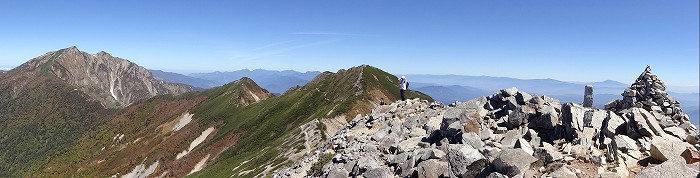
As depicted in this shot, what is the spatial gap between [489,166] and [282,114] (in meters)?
113

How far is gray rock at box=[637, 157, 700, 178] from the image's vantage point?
1936 centimetres

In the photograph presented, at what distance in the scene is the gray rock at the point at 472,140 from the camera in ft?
92.7

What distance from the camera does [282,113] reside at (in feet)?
444

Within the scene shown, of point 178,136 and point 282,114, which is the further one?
point 178,136

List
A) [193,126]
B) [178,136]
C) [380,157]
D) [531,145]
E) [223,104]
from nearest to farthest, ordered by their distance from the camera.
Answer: [531,145]
[380,157]
[178,136]
[193,126]
[223,104]

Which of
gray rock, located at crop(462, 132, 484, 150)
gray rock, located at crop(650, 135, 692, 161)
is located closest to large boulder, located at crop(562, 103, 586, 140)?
gray rock, located at crop(650, 135, 692, 161)

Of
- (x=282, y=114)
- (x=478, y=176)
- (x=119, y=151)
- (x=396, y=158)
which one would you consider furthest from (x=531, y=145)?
(x=119, y=151)

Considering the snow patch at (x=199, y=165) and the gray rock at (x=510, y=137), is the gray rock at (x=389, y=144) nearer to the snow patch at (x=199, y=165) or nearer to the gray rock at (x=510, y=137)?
the gray rock at (x=510, y=137)

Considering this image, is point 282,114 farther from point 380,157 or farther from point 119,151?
point 380,157

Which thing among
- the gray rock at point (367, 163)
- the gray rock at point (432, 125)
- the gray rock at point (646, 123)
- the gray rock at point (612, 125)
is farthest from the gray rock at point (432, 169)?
the gray rock at point (432, 125)

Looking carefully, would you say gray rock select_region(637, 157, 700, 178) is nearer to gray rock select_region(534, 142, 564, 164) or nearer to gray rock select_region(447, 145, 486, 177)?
gray rock select_region(534, 142, 564, 164)

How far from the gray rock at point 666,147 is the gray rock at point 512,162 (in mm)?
6019

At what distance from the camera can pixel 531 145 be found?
26.3 m

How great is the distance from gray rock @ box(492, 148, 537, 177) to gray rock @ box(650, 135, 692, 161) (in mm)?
6019
